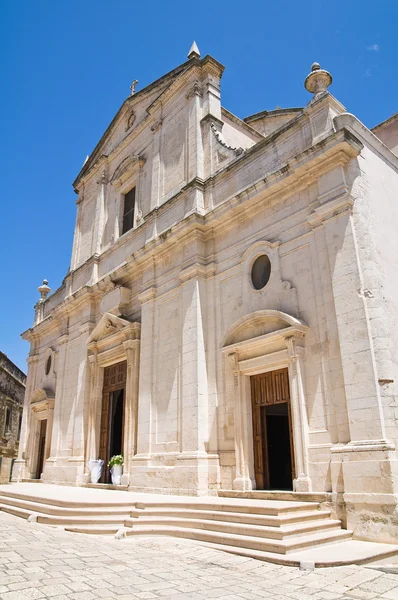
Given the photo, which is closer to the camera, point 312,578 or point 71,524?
point 312,578

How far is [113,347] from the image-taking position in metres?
14.8

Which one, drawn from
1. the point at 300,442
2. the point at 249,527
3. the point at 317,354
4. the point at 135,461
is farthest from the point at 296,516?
the point at 135,461

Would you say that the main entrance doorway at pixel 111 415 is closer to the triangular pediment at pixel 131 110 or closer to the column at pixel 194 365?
the column at pixel 194 365

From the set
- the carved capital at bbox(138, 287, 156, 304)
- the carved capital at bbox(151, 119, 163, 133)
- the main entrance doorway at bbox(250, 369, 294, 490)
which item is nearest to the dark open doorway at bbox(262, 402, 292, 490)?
the main entrance doorway at bbox(250, 369, 294, 490)

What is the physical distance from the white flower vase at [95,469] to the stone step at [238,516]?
602 cm

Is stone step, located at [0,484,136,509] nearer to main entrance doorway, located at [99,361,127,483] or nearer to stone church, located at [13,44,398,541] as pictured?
stone church, located at [13,44,398,541]

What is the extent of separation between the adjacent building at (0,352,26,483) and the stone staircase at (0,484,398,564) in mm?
22642

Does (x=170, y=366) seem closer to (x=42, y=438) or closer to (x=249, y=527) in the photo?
(x=249, y=527)

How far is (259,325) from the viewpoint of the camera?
10.0m

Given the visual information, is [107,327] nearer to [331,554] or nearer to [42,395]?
[42,395]

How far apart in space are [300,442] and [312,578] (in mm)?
3275

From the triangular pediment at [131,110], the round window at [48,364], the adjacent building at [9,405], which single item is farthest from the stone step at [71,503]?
the adjacent building at [9,405]

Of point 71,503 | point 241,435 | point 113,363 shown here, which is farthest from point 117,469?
point 241,435

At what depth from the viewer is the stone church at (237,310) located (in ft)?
26.3
